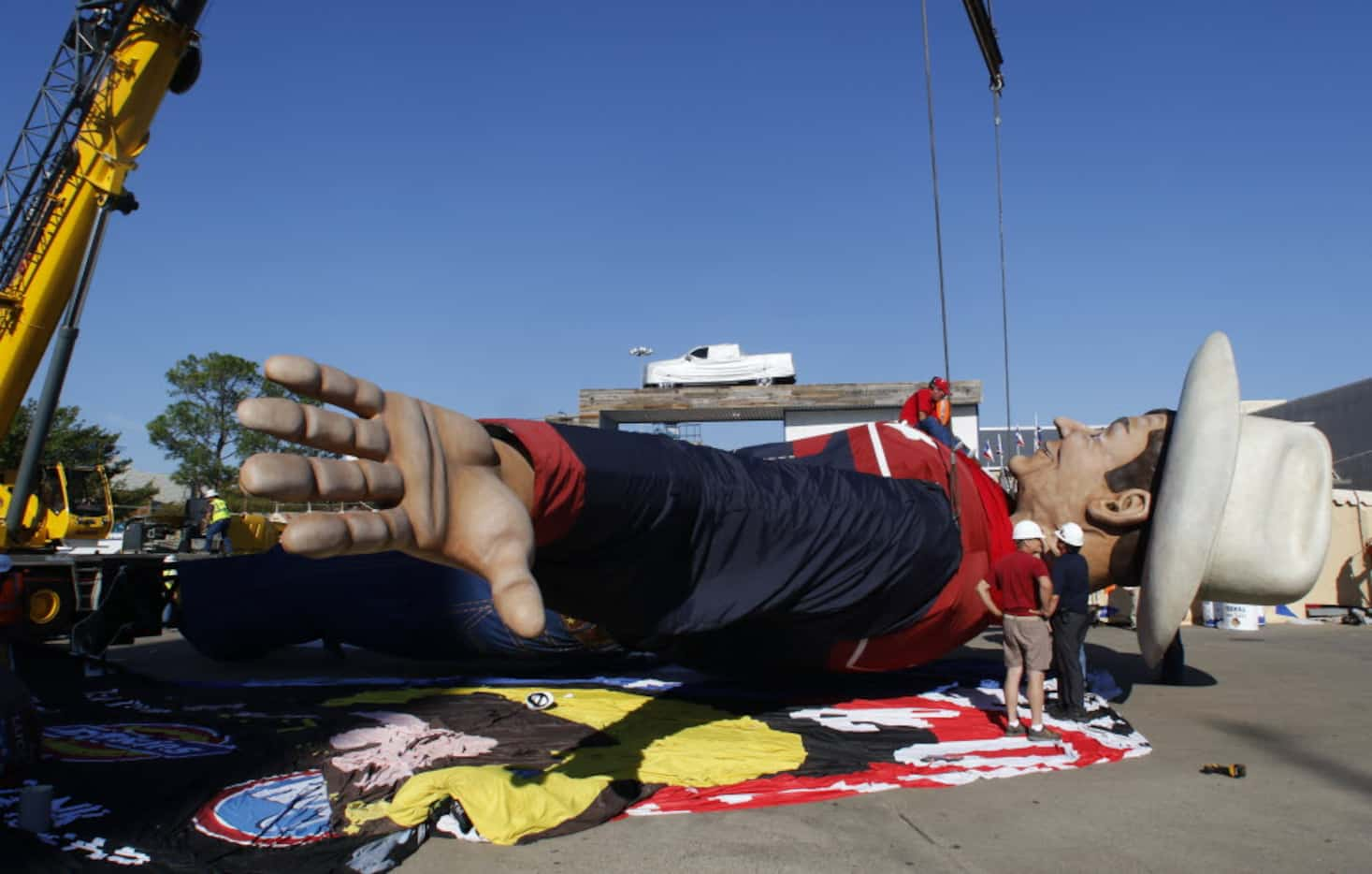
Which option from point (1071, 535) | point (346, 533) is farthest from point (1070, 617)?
point (346, 533)

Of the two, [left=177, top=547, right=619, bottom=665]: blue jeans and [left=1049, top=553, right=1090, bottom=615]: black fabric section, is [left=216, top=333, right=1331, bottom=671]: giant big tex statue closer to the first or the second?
[left=1049, top=553, right=1090, bottom=615]: black fabric section

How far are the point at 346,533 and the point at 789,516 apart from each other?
88.7 inches

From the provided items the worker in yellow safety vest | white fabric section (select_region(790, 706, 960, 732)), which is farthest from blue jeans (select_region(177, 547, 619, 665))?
the worker in yellow safety vest

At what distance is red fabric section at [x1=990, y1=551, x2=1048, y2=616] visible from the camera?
5629 mm

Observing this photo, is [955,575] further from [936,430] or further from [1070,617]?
[936,430]

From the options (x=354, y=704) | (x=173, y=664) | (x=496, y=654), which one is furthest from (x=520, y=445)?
(x=173, y=664)

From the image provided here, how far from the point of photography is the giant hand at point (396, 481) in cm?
256

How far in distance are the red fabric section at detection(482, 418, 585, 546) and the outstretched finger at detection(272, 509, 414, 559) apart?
64cm

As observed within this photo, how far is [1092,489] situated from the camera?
19.8 feet

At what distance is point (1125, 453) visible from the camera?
19.5 ft

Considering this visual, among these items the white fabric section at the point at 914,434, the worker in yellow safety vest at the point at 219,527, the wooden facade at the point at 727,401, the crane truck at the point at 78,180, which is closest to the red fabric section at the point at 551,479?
the white fabric section at the point at 914,434

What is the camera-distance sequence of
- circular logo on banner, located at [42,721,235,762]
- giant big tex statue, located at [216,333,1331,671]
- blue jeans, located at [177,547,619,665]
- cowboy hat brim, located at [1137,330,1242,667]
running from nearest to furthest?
1. giant big tex statue, located at [216,333,1331,671]
2. circular logo on banner, located at [42,721,235,762]
3. cowboy hat brim, located at [1137,330,1242,667]
4. blue jeans, located at [177,547,619,665]

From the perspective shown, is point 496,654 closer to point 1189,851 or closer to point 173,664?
point 173,664

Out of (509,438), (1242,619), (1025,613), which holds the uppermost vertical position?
(509,438)
